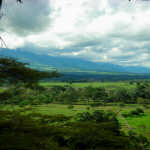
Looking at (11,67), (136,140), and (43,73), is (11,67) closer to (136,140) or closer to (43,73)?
(43,73)

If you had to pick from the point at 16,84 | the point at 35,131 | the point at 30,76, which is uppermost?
the point at 30,76

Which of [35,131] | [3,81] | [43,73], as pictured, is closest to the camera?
[35,131]

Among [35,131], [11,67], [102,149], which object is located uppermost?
[11,67]

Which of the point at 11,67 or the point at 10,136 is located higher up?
the point at 11,67

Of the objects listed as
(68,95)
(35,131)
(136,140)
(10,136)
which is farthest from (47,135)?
(68,95)

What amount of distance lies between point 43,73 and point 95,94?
5501 cm

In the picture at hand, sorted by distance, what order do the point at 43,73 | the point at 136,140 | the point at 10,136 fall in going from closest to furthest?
1. the point at 10,136
2. the point at 43,73
3. the point at 136,140

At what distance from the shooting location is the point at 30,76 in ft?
33.0

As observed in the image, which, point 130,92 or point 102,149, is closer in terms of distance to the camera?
point 102,149

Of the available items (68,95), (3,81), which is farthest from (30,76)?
(68,95)

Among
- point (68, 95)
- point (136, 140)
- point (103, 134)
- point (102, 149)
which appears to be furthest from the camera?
point (68, 95)

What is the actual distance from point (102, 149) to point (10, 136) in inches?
214

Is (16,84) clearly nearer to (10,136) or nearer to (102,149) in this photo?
(10,136)

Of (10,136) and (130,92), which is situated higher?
(10,136)
